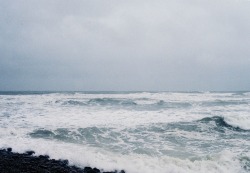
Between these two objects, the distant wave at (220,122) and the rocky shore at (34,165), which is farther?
the distant wave at (220,122)

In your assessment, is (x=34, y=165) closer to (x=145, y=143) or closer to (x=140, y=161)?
(x=140, y=161)

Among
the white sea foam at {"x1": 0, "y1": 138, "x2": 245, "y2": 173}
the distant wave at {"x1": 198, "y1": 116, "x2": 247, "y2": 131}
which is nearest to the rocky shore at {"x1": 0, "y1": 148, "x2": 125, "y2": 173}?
the white sea foam at {"x1": 0, "y1": 138, "x2": 245, "y2": 173}

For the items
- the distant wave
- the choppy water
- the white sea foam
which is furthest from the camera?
the distant wave

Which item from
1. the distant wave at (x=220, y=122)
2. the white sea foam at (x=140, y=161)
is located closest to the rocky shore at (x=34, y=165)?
the white sea foam at (x=140, y=161)

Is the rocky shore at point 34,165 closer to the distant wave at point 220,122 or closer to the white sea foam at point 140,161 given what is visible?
the white sea foam at point 140,161

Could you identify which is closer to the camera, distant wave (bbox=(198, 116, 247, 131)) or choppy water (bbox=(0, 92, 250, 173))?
choppy water (bbox=(0, 92, 250, 173))

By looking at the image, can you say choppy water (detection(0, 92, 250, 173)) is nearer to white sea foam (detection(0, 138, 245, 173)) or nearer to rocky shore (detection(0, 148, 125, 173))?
white sea foam (detection(0, 138, 245, 173))

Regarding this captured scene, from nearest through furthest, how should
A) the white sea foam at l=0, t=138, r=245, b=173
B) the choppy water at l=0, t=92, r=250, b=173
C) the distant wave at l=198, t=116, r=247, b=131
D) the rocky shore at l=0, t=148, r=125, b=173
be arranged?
the rocky shore at l=0, t=148, r=125, b=173 < the white sea foam at l=0, t=138, r=245, b=173 < the choppy water at l=0, t=92, r=250, b=173 < the distant wave at l=198, t=116, r=247, b=131

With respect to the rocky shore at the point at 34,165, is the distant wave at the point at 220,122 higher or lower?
higher

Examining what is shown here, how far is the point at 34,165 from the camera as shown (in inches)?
305

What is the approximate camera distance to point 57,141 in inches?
448

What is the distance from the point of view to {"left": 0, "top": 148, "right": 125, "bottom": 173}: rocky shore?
732 cm

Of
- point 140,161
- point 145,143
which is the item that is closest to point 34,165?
point 140,161

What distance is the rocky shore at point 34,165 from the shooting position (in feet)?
24.0
